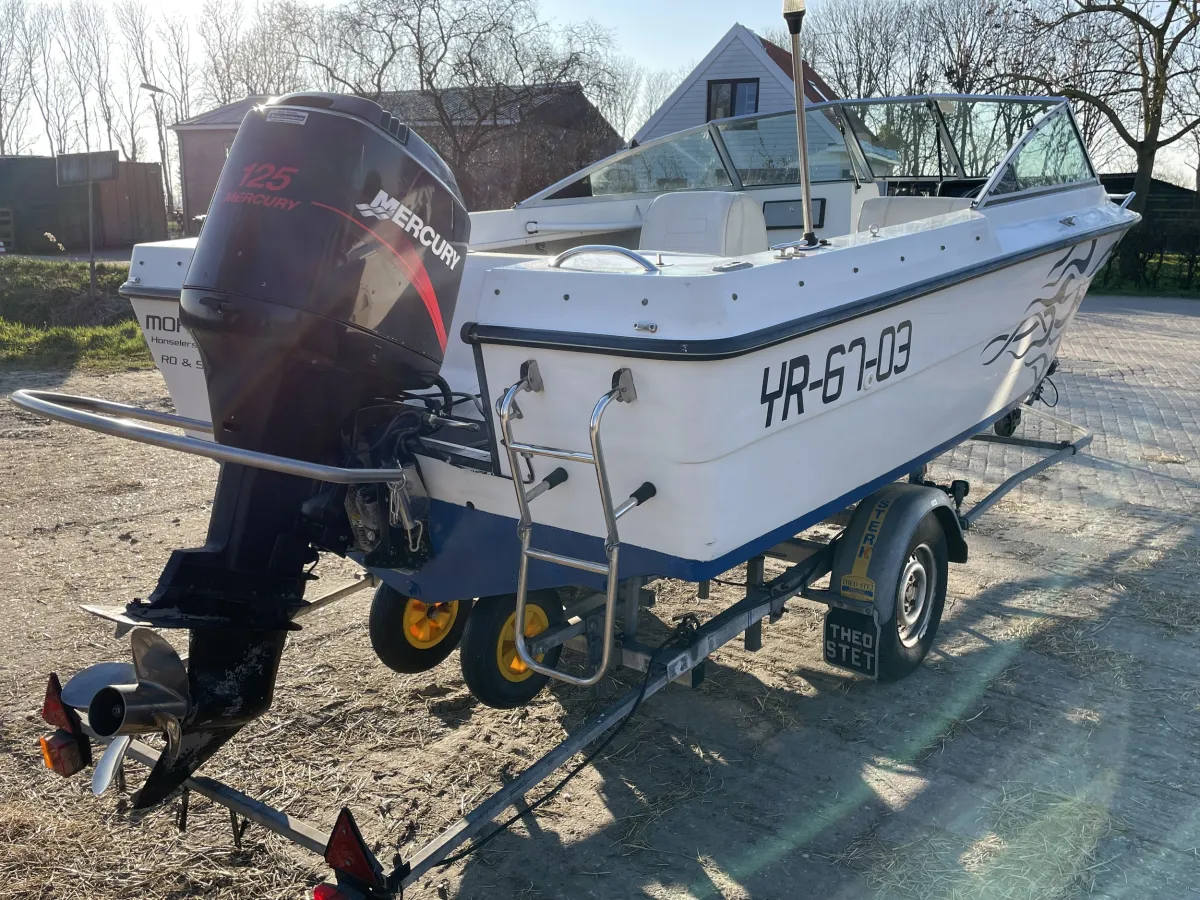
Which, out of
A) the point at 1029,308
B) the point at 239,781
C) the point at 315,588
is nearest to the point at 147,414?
the point at 239,781

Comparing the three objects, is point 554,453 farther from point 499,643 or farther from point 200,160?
point 200,160

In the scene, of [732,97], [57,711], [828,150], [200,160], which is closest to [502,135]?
[732,97]

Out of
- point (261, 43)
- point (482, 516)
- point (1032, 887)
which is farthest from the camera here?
point (261, 43)

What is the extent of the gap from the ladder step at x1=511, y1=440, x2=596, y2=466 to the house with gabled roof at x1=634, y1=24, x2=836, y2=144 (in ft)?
72.8

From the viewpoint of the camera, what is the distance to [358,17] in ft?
65.7

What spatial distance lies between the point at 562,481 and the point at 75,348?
883 centimetres

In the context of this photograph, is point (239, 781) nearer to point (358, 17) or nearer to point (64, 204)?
point (358, 17)

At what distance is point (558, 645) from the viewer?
9.57 ft

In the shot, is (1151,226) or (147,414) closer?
(147,414)

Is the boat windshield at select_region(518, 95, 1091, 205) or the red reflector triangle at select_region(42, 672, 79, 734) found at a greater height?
the boat windshield at select_region(518, 95, 1091, 205)

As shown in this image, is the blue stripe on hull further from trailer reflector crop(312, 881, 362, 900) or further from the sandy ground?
trailer reflector crop(312, 881, 362, 900)

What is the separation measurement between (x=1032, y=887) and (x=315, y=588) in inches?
110

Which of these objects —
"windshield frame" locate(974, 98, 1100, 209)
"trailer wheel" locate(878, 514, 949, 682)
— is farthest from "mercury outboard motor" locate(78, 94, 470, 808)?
"windshield frame" locate(974, 98, 1100, 209)

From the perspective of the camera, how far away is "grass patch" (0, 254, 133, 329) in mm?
11516
